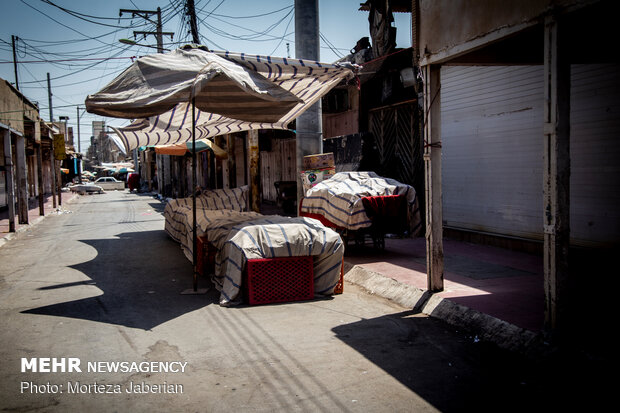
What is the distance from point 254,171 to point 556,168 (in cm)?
1022

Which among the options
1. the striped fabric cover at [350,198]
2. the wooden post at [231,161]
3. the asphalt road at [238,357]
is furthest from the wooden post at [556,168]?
the wooden post at [231,161]

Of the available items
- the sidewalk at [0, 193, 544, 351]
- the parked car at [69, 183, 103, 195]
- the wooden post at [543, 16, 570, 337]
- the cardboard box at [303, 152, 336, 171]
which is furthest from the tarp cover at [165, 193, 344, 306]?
the parked car at [69, 183, 103, 195]

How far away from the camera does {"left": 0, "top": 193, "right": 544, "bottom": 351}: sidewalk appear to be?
15.9 feet

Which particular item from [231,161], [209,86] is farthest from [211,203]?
[231,161]

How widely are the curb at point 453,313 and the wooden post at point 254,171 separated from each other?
650cm

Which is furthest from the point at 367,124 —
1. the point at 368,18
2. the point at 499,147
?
the point at 499,147

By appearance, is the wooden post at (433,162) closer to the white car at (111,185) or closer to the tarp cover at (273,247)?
the tarp cover at (273,247)

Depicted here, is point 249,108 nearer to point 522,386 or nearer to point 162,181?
point 522,386

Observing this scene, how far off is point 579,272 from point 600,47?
3420 mm

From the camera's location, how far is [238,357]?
4.35m

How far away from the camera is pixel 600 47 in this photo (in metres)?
5.78

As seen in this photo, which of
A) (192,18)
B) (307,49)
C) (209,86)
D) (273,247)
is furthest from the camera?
(192,18)

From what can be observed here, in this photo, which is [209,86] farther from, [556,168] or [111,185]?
[111,185]

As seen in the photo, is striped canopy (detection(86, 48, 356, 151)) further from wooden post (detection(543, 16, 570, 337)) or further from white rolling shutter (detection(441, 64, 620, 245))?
wooden post (detection(543, 16, 570, 337))
